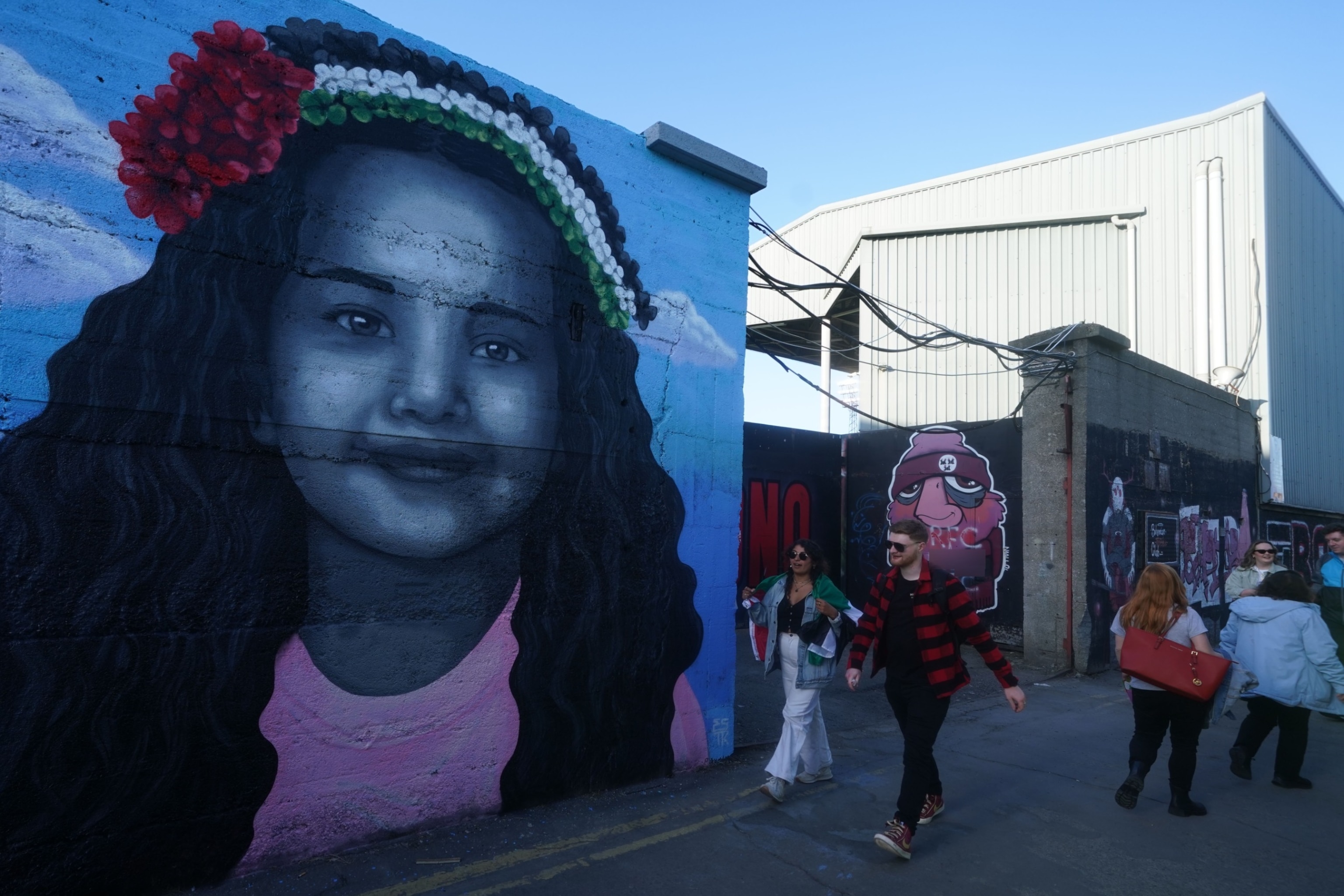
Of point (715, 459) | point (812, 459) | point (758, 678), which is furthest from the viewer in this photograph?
point (812, 459)

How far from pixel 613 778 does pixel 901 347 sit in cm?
1164

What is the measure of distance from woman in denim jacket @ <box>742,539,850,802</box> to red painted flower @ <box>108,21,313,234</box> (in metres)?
3.76

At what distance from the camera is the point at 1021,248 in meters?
14.6

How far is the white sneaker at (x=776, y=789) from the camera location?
4988 mm

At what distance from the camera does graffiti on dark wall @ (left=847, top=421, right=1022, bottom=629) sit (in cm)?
1098

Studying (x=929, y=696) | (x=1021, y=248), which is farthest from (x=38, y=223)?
(x=1021, y=248)

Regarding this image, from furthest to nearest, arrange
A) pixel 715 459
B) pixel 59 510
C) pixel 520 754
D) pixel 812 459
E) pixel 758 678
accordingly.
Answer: pixel 812 459 < pixel 758 678 < pixel 715 459 < pixel 520 754 < pixel 59 510

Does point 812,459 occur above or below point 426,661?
above

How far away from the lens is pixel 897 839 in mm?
4172

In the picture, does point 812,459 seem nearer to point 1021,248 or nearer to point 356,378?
point 1021,248

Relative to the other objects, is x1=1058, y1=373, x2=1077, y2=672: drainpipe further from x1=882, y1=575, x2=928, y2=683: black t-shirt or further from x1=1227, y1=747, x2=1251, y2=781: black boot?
x1=882, y1=575, x2=928, y2=683: black t-shirt

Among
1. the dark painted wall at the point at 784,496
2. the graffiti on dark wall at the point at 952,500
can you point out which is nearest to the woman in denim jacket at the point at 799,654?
the dark painted wall at the point at 784,496

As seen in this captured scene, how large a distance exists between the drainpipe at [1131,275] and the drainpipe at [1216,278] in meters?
1.11

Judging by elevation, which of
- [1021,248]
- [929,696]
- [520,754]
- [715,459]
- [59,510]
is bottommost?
[520,754]
